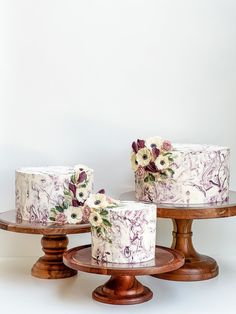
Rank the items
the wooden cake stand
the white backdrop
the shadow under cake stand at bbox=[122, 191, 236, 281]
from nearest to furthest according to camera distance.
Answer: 1. the wooden cake stand
2. the shadow under cake stand at bbox=[122, 191, 236, 281]
3. the white backdrop

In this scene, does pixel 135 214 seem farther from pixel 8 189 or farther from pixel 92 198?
pixel 8 189

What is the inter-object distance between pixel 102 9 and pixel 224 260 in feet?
1.59

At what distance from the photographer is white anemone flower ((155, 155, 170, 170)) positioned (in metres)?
1.02

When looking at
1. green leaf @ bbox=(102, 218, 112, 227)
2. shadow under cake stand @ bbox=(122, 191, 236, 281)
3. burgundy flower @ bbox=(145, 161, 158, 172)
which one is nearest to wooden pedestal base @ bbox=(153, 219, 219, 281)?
→ shadow under cake stand @ bbox=(122, 191, 236, 281)

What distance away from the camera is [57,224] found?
1.04 meters

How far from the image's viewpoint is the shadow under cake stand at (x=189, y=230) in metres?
0.99

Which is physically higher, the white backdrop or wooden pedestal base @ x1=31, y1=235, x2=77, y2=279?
the white backdrop

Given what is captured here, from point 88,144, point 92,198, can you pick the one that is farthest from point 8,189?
point 92,198

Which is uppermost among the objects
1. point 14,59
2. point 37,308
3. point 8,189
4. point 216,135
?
point 14,59

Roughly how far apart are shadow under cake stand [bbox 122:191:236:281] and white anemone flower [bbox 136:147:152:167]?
0.22 ft

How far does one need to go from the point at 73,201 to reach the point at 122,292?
0.18m

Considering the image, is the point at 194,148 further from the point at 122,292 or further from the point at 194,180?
the point at 122,292

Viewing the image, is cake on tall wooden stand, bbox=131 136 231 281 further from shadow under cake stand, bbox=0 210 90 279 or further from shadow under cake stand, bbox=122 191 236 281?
shadow under cake stand, bbox=0 210 90 279

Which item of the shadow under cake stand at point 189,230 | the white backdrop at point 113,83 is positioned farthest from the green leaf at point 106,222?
the white backdrop at point 113,83
